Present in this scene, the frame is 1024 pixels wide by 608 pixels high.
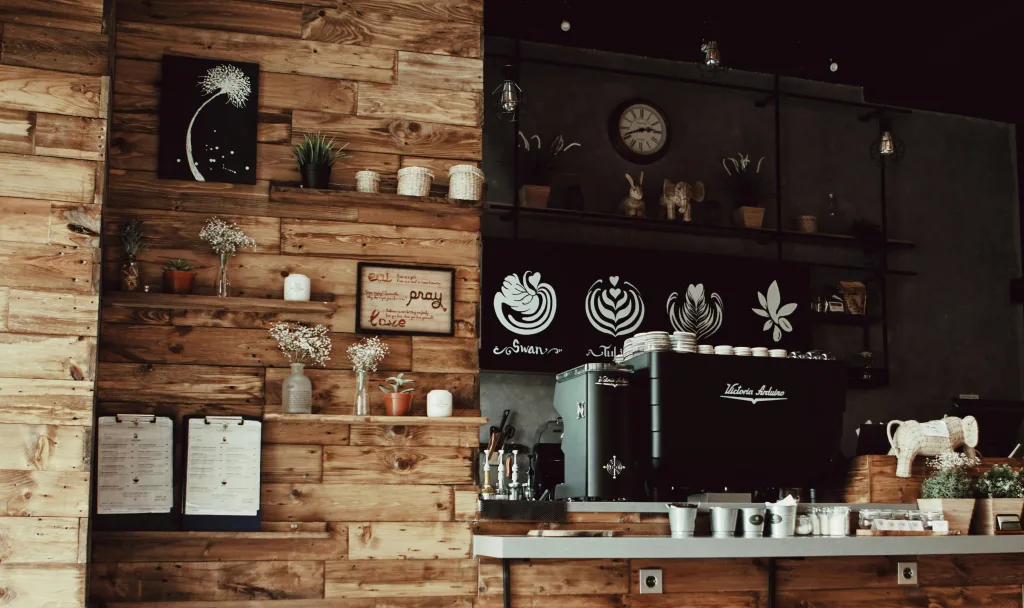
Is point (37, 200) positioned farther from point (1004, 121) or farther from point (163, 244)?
point (1004, 121)

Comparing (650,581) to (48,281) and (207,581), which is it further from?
(48,281)

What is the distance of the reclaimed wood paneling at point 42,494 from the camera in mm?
3271

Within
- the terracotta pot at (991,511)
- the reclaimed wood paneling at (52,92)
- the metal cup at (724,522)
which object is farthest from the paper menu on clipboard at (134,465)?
the terracotta pot at (991,511)

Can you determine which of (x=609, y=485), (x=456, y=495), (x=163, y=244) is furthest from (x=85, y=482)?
(x=609, y=485)

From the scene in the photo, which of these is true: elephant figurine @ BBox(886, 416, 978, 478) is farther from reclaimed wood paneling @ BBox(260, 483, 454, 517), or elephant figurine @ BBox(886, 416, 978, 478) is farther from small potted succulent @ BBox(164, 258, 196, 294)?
small potted succulent @ BBox(164, 258, 196, 294)

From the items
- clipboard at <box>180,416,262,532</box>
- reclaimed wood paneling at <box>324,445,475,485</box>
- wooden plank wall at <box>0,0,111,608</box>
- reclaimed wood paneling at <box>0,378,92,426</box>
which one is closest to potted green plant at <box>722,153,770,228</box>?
reclaimed wood paneling at <box>324,445,475,485</box>

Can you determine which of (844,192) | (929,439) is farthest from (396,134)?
(844,192)

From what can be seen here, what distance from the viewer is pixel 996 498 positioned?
168 inches

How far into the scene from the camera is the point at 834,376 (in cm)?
457

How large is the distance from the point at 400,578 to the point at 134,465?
100 centimetres

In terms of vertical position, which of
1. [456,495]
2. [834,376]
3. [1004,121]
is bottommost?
[456,495]

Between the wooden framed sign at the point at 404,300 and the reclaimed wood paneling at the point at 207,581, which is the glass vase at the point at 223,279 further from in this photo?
the reclaimed wood paneling at the point at 207,581

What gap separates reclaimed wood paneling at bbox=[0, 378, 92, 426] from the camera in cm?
331

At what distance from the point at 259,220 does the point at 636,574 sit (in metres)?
1.92
